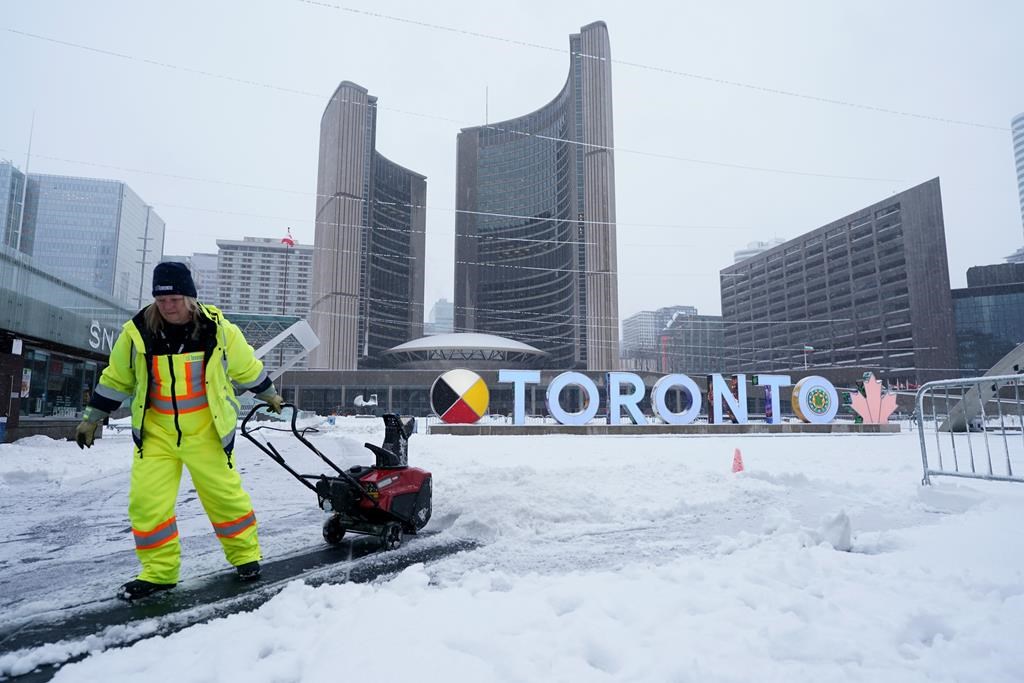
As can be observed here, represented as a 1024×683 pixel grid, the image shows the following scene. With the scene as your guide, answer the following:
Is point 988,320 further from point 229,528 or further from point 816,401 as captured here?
point 229,528

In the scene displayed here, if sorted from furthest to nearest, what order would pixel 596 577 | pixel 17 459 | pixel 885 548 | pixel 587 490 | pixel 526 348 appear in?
1. pixel 526 348
2. pixel 17 459
3. pixel 587 490
4. pixel 885 548
5. pixel 596 577

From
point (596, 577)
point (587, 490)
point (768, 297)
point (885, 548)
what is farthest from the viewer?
point (768, 297)

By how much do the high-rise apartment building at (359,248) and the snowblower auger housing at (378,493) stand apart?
7781cm

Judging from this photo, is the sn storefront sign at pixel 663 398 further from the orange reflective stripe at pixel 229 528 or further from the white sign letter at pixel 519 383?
the orange reflective stripe at pixel 229 528

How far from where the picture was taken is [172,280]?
3.25 metres

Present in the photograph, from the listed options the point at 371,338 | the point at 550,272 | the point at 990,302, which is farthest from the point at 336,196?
the point at 990,302

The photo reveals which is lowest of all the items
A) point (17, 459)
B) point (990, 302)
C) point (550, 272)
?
point (17, 459)

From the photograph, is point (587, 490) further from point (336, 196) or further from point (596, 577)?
point (336, 196)

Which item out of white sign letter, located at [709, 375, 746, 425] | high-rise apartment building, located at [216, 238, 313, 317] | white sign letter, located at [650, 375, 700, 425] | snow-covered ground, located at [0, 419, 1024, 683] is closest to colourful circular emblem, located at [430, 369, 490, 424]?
white sign letter, located at [650, 375, 700, 425]

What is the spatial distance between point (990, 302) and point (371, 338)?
10759 centimetres

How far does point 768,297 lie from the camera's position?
4734 inches

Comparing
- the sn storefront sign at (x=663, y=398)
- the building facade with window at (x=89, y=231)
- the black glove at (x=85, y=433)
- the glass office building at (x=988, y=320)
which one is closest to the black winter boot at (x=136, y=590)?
the black glove at (x=85, y=433)

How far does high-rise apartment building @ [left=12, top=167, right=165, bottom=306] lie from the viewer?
80.6 meters

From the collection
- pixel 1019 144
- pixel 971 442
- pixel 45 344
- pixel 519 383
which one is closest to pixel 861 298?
pixel 1019 144
